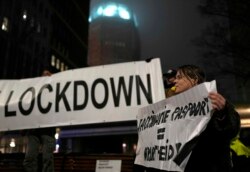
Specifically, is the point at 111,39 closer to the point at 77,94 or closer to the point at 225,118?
the point at 77,94

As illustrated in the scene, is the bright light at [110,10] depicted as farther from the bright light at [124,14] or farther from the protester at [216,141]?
the protester at [216,141]

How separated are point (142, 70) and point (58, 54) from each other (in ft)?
176

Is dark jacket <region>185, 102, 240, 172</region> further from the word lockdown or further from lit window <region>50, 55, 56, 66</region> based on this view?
lit window <region>50, 55, 56, 66</region>

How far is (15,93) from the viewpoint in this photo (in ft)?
23.0

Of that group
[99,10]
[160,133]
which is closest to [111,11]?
[99,10]

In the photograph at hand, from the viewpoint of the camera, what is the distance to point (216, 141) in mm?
2705

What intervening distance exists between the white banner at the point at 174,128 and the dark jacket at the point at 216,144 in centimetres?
6

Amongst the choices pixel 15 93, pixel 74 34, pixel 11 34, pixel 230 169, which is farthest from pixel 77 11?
pixel 230 169

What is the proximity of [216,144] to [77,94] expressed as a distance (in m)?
4.17

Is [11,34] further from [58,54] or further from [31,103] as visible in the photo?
[31,103]

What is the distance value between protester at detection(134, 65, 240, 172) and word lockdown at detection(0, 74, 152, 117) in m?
3.39

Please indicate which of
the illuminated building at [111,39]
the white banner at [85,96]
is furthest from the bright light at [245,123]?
the illuminated building at [111,39]

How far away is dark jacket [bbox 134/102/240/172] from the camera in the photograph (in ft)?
8.51

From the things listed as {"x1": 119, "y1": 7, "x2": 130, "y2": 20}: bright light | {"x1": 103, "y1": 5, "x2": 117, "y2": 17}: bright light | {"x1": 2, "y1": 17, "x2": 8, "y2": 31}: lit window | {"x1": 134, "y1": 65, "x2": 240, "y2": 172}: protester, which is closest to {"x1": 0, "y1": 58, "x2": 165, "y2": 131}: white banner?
{"x1": 134, "y1": 65, "x2": 240, "y2": 172}: protester
